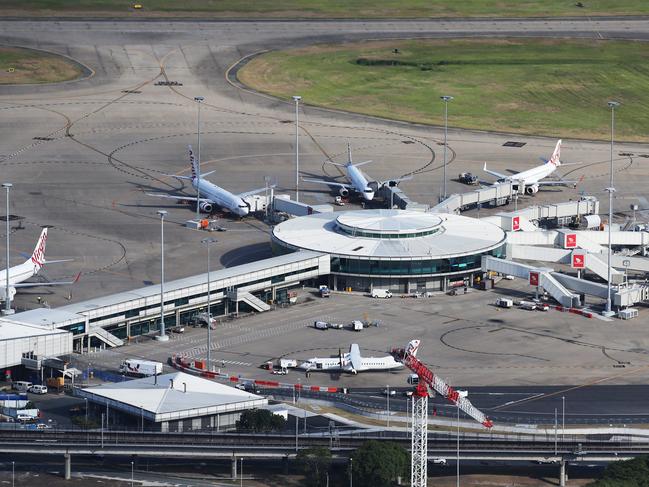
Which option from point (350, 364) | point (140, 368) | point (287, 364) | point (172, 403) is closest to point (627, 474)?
point (172, 403)

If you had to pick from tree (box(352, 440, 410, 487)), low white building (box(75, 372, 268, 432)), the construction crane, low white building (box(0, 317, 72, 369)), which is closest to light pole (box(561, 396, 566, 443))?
the construction crane

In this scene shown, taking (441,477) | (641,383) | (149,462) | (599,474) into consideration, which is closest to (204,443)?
(149,462)

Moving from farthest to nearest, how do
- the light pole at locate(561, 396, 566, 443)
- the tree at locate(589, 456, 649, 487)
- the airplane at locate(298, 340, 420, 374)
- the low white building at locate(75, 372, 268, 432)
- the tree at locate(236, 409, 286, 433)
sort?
the airplane at locate(298, 340, 420, 374) → the light pole at locate(561, 396, 566, 443) → the low white building at locate(75, 372, 268, 432) → the tree at locate(236, 409, 286, 433) → the tree at locate(589, 456, 649, 487)

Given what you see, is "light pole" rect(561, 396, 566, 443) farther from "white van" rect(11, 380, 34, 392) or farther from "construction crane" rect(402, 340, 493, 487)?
"white van" rect(11, 380, 34, 392)

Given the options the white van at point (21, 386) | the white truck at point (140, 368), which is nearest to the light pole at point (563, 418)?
the white truck at point (140, 368)

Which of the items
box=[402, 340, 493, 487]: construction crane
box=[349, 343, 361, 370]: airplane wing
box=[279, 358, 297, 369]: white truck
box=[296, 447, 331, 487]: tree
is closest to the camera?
box=[402, 340, 493, 487]: construction crane

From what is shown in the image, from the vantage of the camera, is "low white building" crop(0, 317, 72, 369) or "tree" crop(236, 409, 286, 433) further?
"low white building" crop(0, 317, 72, 369)

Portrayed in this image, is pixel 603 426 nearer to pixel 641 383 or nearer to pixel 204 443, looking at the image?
pixel 641 383
